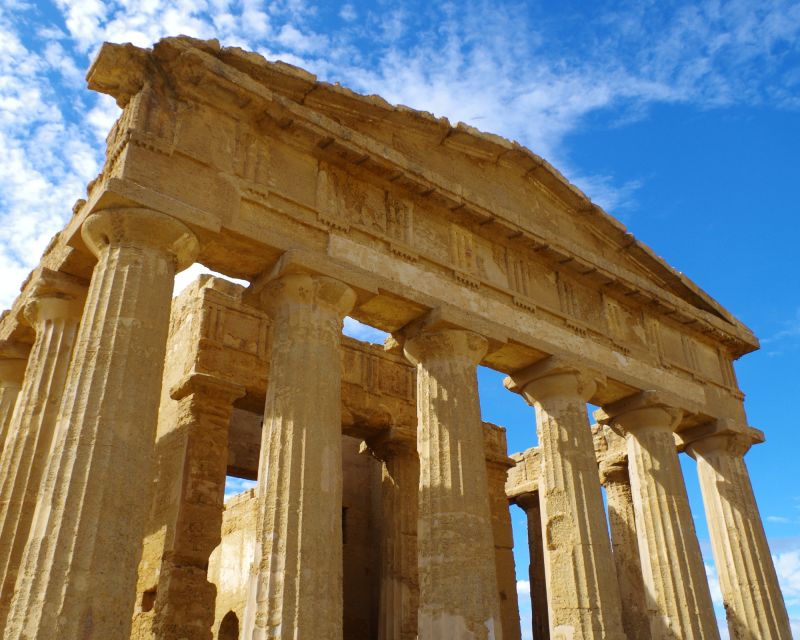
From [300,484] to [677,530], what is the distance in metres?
7.46

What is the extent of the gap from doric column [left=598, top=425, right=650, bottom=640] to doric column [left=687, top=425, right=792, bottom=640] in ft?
8.90

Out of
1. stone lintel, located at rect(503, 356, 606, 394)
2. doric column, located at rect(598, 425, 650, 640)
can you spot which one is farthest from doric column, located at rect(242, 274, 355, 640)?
doric column, located at rect(598, 425, 650, 640)

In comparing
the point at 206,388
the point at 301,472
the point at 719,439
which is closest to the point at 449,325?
the point at 301,472

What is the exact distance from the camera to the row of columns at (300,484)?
24.0 ft

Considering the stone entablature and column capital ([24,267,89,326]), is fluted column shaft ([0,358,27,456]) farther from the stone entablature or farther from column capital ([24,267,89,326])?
the stone entablature

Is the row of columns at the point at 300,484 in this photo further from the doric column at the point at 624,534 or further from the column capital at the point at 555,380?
the doric column at the point at 624,534

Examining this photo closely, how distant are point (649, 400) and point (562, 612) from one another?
14.4ft

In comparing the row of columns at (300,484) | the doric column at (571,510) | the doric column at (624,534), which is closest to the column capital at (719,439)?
the row of columns at (300,484)

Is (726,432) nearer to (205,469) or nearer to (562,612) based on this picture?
(562,612)

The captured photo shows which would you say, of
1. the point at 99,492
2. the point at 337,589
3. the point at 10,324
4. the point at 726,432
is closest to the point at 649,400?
the point at 726,432

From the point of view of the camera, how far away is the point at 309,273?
10.1 metres

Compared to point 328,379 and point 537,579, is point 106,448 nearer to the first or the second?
point 328,379

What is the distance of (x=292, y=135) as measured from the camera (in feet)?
35.9

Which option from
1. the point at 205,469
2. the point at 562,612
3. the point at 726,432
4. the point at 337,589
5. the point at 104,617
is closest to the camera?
the point at 104,617
